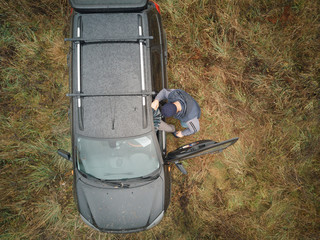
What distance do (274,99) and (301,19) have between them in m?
1.59

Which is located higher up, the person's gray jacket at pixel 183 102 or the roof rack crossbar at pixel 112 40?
the roof rack crossbar at pixel 112 40

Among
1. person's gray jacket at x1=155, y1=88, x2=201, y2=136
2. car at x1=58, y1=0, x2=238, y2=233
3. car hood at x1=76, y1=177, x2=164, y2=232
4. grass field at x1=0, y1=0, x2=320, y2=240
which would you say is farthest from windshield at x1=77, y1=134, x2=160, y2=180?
grass field at x1=0, y1=0, x2=320, y2=240

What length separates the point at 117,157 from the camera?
2654 millimetres

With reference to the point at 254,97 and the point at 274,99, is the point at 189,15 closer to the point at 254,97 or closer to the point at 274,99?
the point at 254,97

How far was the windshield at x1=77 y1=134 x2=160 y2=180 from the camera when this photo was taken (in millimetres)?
2611

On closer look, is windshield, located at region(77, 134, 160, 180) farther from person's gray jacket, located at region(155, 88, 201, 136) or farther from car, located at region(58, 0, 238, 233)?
person's gray jacket, located at region(155, 88, 201, 136)

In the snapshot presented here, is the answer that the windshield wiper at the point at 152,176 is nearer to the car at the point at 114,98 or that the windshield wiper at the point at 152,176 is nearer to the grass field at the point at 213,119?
the car at the point at 114,98

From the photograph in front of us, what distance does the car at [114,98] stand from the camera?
2.56 meters

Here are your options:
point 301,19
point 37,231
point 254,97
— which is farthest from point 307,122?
point 37,231

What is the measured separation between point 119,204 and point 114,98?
5.28 ft

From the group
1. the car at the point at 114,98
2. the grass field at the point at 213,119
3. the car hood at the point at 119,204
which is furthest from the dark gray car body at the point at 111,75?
the grass field at the point at 213,119

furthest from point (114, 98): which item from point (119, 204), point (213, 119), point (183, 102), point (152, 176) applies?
point (213, 119)

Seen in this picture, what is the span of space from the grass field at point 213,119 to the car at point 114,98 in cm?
121

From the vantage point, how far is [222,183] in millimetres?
3758
